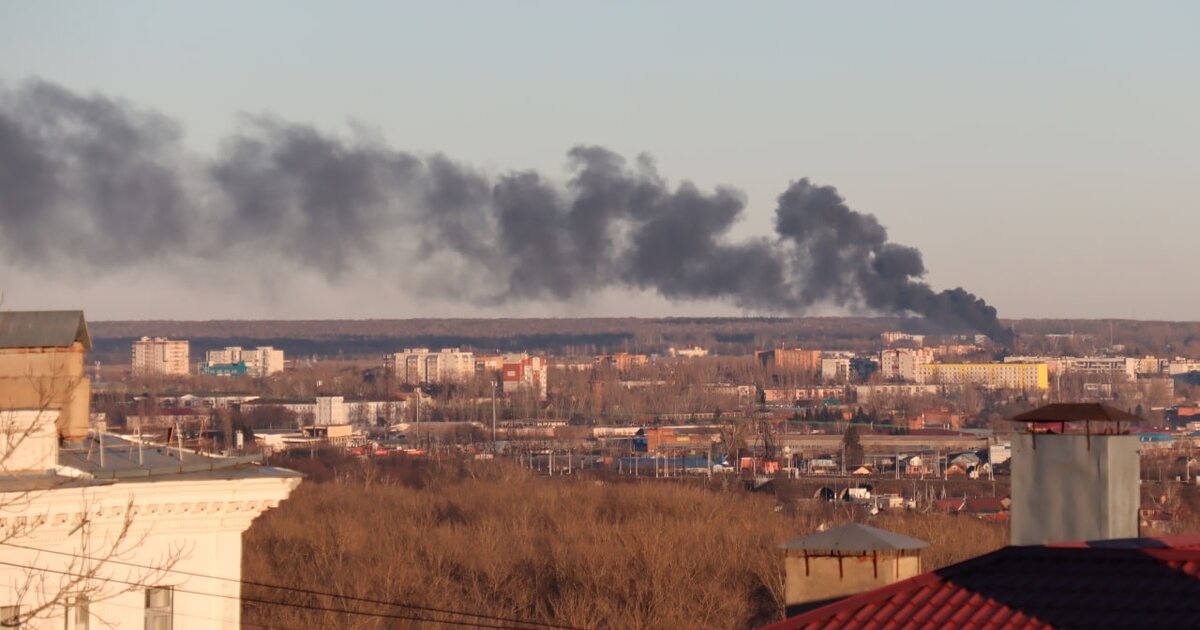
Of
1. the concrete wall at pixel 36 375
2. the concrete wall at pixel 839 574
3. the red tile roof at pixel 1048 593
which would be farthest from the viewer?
the concrete wall at pixel 36 375

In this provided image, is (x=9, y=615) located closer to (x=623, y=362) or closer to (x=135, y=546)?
(x=135, y=546)

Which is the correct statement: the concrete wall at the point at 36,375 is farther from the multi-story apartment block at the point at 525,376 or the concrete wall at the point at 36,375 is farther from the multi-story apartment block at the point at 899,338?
the multi-story apartment block at the point at 899,338

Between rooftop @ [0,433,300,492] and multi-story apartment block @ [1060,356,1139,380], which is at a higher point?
rooftop @ [0,433,300,492]

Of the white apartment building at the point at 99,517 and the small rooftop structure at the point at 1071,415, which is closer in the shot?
the small rooftop structure at the point at 1071,415

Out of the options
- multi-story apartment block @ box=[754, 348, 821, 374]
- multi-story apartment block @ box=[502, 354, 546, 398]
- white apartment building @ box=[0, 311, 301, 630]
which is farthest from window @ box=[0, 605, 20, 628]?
multi-story apartment block @ box=[754, 348, 821, 374]

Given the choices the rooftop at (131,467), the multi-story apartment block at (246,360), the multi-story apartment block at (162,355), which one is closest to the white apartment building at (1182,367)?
the multi-story apartment block at (246,360)

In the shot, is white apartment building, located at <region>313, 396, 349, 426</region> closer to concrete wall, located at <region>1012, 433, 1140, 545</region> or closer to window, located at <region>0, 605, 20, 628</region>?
window, located at <region>0, 605, 20, 628</region>

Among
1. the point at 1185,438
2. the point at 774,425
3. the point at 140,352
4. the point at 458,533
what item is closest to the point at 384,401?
the point at 774,425
